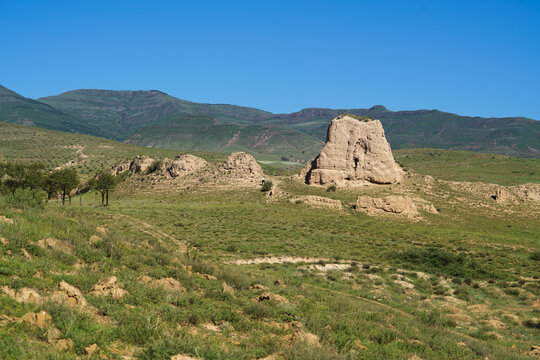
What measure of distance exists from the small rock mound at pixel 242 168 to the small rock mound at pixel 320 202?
16485 mm

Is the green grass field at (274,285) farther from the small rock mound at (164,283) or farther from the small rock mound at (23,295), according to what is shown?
the small rock mound at (164,283)

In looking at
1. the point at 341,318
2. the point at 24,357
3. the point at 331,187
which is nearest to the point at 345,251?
the point at 341,318

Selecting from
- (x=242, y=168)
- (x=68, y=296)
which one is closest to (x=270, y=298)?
(x=68, y=296)

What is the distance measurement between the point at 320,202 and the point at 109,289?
42699 mm

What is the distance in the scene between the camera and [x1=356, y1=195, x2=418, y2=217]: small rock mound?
4700 cm

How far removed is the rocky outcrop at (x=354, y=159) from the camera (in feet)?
200

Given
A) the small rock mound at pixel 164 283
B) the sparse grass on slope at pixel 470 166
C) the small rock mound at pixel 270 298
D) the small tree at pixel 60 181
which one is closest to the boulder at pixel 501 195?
the sparse grass on slope at pixel 470 166

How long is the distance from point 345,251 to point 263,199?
2593cm

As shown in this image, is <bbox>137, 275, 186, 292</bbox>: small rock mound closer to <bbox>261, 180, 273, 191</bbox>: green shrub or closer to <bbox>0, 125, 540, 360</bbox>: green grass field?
<bbox>0, 125, 540, 360</bbox>: green grass field

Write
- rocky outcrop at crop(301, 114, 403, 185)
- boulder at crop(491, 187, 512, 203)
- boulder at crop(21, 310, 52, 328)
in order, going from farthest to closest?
rocky outcrop at crop(301, 114, 403, 185), boulder at crop(491, 187, 512, 203), boulder at crop(21, 310, 52, 328)

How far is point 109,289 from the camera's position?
358 inches

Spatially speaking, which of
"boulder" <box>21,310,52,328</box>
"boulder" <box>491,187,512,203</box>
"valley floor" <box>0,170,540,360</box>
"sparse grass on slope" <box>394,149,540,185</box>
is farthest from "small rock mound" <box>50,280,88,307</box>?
"sparse grass on slope" <box>394,149,540,185</box>

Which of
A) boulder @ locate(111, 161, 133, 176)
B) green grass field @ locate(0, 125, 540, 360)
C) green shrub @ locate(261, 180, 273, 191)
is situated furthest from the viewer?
boulder @ locate(111, 161, 133, 176)

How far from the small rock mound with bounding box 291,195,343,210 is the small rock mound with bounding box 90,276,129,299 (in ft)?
136
